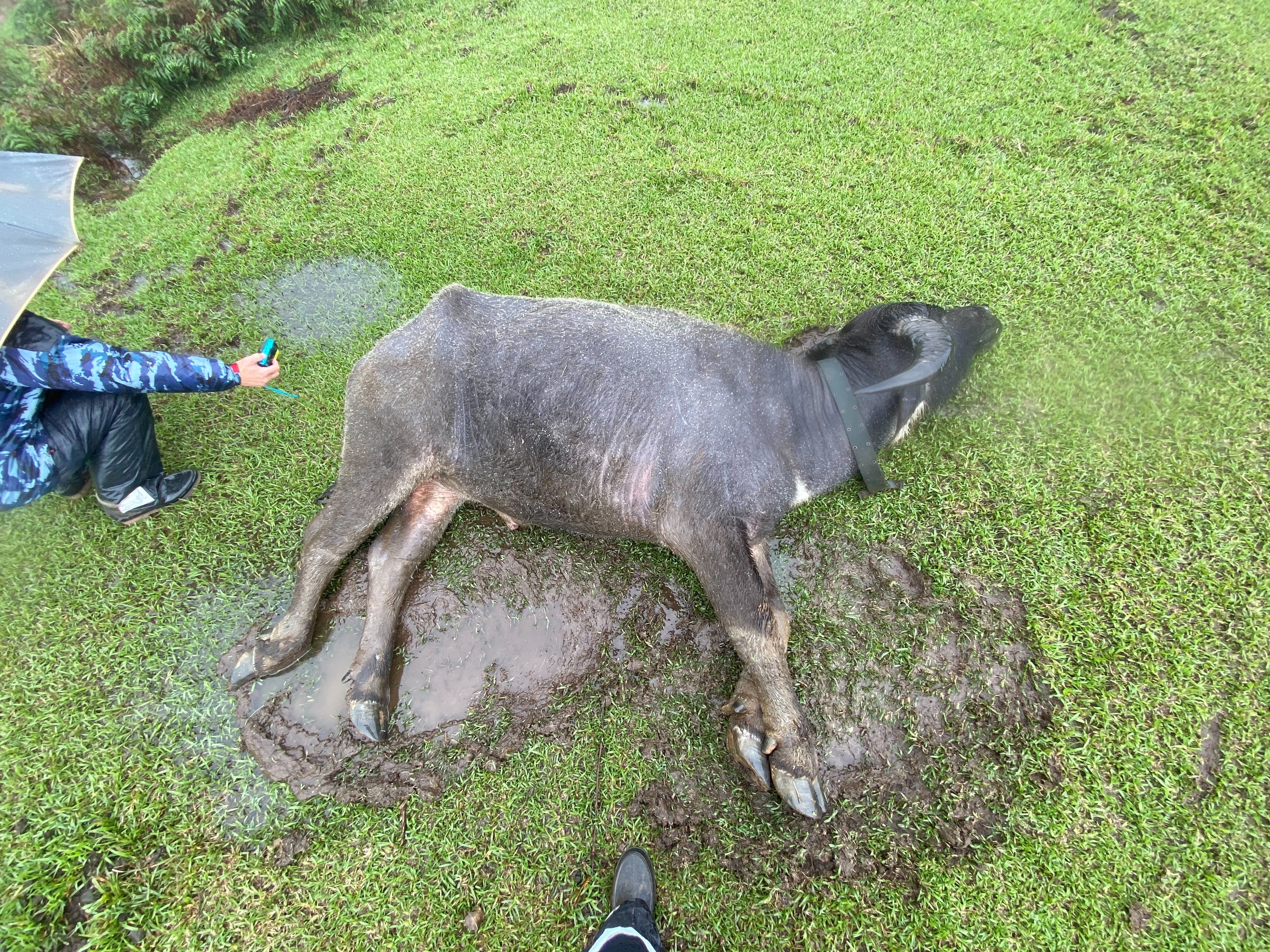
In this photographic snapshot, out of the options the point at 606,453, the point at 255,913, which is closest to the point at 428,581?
the point at 606,453

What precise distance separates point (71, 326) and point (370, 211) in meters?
2.72

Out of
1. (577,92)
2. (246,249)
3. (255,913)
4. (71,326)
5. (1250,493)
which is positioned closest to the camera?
(255,913)

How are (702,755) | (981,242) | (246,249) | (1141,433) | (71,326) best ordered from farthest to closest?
(246,249) < (71,326) < (981,242) < (1141,433) < (702,755)

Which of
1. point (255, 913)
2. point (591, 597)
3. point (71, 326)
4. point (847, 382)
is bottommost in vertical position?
point (255, 913)

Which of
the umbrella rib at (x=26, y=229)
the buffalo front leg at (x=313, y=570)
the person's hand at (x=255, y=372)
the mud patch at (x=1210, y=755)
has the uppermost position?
the umbrella rib at (x=26, y=229)

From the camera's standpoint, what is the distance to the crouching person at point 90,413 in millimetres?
3270

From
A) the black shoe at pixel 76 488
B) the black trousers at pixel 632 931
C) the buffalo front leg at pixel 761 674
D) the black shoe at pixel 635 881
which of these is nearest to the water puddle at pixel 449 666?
the buffalo front leg at pixel 761 674

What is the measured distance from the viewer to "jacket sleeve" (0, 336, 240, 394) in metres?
3.21

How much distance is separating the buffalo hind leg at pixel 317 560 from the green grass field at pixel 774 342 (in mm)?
357

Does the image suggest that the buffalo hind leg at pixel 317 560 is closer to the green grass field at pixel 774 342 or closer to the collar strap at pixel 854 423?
the green grass field at pixel 774 342

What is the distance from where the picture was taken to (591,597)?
3756 millimetres

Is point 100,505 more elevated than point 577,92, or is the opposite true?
point 577,92

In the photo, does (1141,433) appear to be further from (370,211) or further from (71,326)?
(71,326)

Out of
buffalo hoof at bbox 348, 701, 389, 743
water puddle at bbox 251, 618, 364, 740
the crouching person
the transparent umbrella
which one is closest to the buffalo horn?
buffalo hoof at bbox 348, 701, 389, 743
